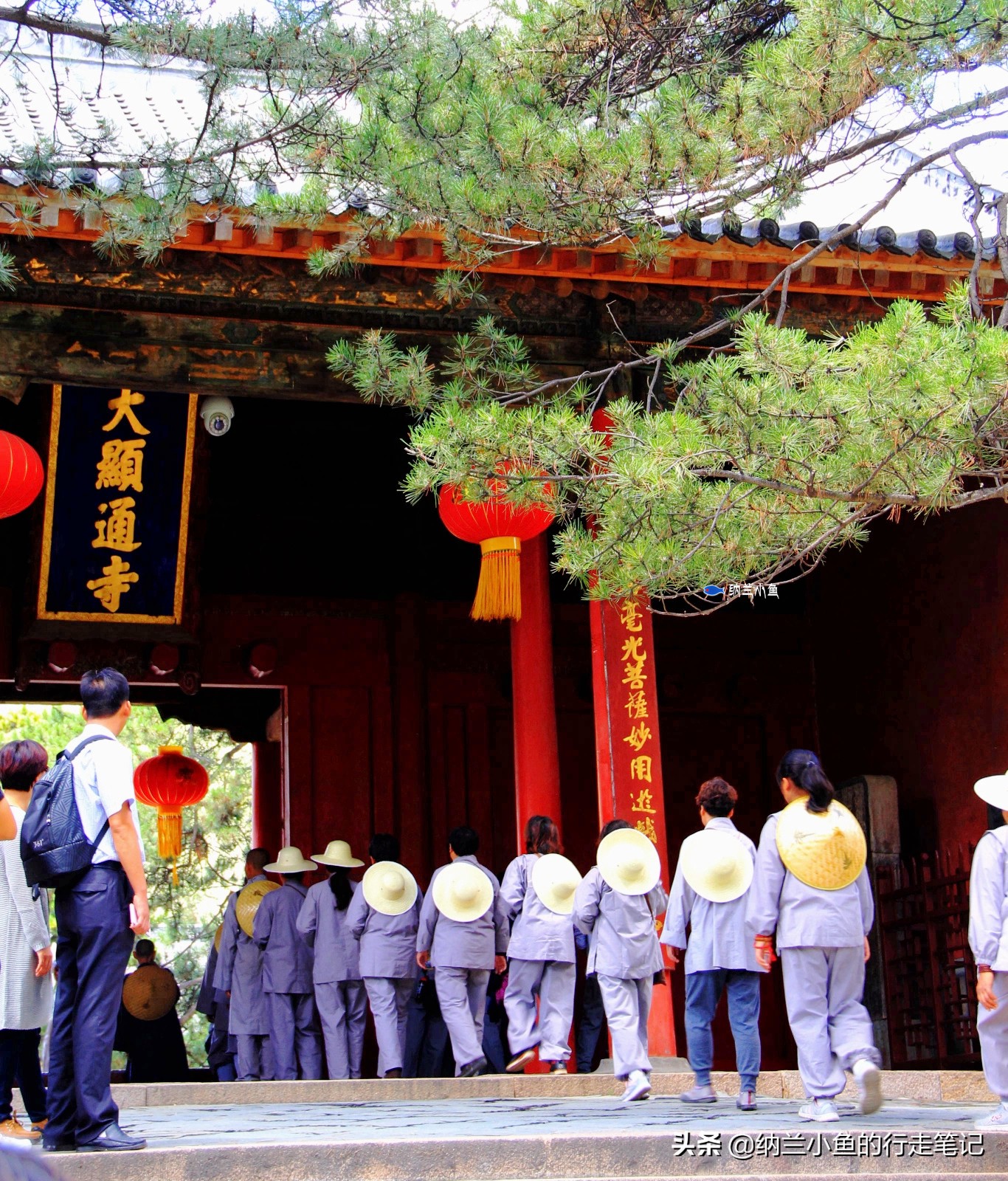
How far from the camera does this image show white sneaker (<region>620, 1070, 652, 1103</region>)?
17.9 feet

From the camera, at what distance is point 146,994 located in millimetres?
9391

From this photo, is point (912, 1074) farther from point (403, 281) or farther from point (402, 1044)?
point (403, 281)

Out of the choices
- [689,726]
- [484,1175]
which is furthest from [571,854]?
[484,1175]

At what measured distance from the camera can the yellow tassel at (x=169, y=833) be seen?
A: 11.5 m

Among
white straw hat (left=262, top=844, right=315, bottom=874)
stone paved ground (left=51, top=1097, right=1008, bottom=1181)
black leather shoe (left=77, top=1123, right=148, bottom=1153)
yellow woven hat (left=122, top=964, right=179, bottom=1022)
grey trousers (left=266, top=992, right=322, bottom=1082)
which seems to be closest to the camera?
stone paved ground (left=51, top=1097, right=1008, bottom=1181)

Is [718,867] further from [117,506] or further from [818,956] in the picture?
[117,506]

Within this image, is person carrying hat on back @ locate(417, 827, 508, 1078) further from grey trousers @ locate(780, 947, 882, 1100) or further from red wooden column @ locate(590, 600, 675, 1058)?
grey trousers @ locate(780, 947, 882, 1100)

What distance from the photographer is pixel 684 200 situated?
5.56 meters

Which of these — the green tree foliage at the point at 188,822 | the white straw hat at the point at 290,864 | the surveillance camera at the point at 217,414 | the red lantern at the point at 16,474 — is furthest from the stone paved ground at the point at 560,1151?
the green tree foliage at the point at 188,822

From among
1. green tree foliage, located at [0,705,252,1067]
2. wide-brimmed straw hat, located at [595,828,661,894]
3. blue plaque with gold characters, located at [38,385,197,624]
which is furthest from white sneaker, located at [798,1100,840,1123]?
green tree foliage, located at [0,705,252,1067]

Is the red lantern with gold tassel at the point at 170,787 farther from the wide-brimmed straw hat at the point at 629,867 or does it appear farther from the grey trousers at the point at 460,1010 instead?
the wide-brimmed straw hat at the point at 629,867

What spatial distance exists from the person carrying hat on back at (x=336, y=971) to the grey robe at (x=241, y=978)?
0.49 meters

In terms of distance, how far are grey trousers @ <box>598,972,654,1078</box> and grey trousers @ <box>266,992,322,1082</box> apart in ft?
8.77

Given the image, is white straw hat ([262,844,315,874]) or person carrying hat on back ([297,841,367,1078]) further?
white straw hat ([262,844,315,874])
